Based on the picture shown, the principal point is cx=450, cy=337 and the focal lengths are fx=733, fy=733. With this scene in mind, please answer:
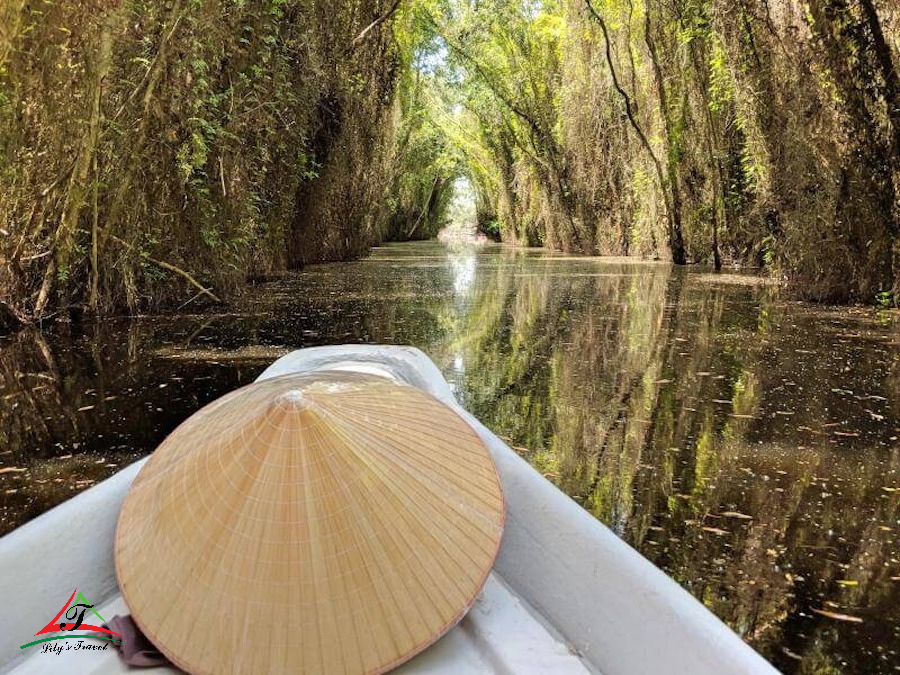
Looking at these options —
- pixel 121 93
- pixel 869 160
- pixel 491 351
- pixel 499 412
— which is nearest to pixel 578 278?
pixel 869 160

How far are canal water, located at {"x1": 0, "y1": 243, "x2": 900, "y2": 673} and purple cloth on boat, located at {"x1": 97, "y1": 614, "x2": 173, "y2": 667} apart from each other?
1.07 m

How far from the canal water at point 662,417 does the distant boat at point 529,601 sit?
1.33 ft

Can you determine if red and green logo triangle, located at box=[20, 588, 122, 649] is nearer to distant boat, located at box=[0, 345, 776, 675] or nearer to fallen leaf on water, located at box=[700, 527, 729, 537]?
distant boat, located at box=[0, 345, 776, 675]

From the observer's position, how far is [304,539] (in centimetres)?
114

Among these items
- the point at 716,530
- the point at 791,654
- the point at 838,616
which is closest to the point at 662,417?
the point at 716,530

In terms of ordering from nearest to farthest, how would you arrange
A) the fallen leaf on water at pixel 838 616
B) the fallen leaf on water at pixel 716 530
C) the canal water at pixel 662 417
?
1. the fallen leaf on water at pixel 838 616
2. the canal water at pixel 662 417
3. the fallen leaf on water at pixel 716 530

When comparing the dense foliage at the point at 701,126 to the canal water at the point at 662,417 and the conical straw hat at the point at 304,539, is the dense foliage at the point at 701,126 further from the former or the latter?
the conical straw hat at the point at 304,539

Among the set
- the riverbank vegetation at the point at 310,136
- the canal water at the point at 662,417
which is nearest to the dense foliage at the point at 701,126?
the riverbank vegetation at the point at 310,136

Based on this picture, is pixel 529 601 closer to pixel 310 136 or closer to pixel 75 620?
pixel 75 620

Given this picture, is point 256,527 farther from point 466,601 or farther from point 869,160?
point 869,160

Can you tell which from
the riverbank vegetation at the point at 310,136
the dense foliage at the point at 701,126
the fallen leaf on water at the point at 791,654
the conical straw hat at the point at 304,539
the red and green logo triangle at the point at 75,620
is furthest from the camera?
the dense foliage at the point at 701,126

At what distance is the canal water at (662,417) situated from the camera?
1.74 metres

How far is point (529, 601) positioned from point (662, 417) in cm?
196

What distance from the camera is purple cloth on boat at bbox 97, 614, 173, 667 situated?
1.12 m
